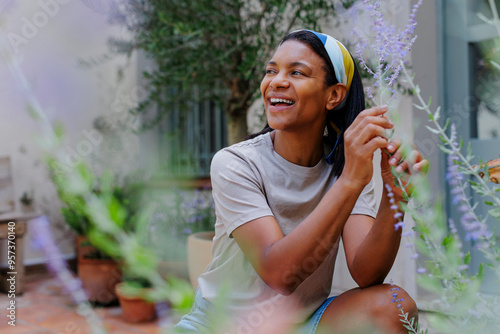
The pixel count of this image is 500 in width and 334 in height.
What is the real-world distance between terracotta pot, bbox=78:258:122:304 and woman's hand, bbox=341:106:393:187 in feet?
9.96

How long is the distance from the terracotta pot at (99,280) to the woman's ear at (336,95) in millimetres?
2718

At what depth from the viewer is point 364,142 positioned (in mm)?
1005

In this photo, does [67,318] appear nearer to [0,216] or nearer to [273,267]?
[0,216]

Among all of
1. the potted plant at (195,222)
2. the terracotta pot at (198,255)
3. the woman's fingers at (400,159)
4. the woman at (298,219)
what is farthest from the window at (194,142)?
the woman's fingers at (400,159)

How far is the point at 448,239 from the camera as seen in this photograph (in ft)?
1.79

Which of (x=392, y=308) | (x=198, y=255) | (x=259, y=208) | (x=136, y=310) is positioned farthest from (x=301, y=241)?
(x=136, y=310)

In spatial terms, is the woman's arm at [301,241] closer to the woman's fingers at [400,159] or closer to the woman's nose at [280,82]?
the woman's fingers at [400,159]

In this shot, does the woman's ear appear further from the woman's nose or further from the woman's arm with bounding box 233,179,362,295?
the woman's arm with bounding box 233,179,362,295

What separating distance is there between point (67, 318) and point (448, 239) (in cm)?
337

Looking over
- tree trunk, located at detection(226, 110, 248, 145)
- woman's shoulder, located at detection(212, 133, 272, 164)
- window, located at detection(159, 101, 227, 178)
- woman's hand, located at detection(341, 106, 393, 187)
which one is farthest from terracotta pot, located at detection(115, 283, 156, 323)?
woman's hand, located at detection(341, 106, 393, 187)

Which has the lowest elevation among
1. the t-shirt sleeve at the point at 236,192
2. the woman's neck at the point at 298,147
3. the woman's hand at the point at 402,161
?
the t-shirt sleeve at the point at 236,192

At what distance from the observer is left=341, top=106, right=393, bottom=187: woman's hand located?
968mm

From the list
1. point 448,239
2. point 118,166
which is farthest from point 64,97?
point 448,239

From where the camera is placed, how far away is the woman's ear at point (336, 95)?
5.00 ft
